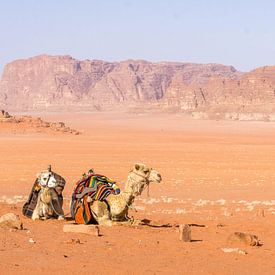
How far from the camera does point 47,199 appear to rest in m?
11.5

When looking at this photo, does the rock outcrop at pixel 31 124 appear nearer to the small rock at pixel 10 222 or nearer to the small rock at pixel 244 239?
the small rock at pixel 10 222

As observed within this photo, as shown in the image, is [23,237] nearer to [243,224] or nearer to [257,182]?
[243,224]

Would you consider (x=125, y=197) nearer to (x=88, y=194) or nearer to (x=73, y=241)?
(x=88, y=194)

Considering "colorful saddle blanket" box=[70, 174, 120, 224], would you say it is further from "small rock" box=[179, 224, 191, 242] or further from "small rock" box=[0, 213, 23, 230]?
"small rock" box=[179, 224, 191, 242]

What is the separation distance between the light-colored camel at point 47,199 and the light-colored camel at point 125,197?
110 centimetres

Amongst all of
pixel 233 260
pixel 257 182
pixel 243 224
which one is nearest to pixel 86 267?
pixel 233 260

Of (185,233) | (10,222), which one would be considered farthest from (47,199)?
(185,233)

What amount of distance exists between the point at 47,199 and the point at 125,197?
1.69 metres

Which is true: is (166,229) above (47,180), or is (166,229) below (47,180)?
below

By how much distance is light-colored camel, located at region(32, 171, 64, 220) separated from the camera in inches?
450

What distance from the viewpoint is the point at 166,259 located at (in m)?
8.38

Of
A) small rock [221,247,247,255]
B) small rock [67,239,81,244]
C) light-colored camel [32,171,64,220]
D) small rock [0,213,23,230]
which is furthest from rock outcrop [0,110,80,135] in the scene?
small rock [221,247,247,255]

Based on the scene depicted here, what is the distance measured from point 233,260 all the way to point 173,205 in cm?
726

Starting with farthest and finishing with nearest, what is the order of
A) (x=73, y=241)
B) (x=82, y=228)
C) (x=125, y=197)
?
(x=125, y=197) → (x=82, y=228) → (x=73, y=241)
